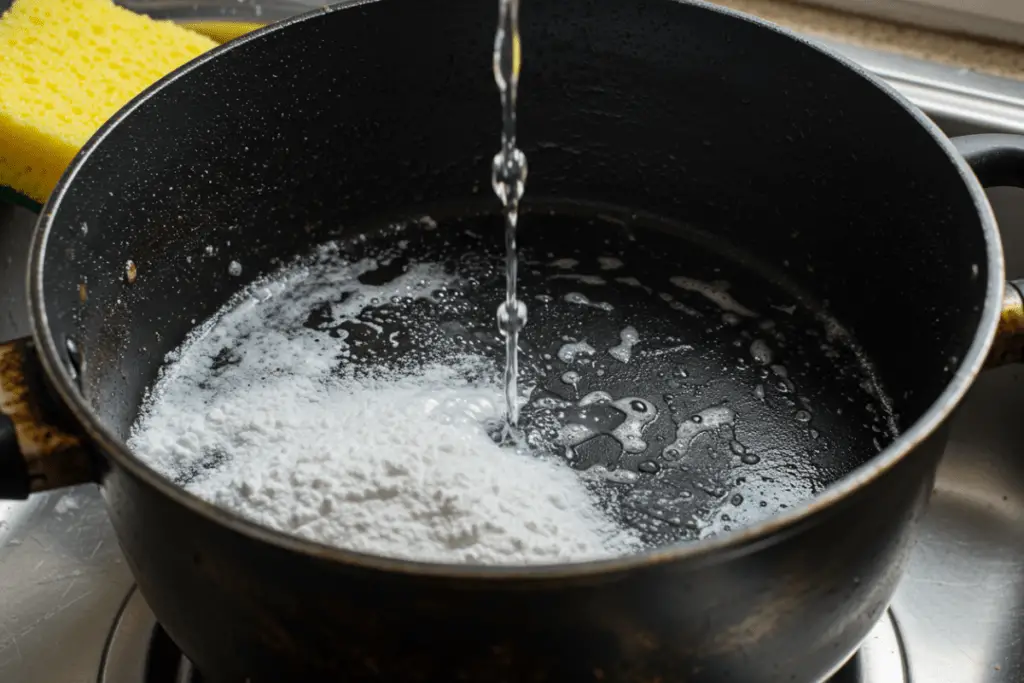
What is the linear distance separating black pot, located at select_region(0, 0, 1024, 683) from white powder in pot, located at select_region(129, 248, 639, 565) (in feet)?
0.12

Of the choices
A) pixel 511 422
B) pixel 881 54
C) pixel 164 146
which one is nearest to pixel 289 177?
pixel 164 146

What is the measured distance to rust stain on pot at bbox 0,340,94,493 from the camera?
1.41 feet

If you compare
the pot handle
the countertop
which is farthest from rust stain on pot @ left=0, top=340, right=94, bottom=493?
the countertop

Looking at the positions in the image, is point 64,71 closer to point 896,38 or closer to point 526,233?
point 526,233

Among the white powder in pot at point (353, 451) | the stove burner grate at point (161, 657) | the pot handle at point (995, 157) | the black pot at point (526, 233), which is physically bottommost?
the stove burner grate at point (161, 657)

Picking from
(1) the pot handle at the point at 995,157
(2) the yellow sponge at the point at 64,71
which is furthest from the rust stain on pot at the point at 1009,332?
(2) the yellow sponge at the point at 64,71

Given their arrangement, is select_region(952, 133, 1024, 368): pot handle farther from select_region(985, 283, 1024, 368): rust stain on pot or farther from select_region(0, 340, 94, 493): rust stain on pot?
select_region(0, 340, 94, 493): rust stain on pot

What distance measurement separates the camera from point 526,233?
81 centimetres

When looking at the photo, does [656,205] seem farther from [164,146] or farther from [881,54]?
[164,146]

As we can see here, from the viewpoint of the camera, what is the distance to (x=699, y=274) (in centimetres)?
78

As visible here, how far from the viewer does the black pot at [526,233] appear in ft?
1.19

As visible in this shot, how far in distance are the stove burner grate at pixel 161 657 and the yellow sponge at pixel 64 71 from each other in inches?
11.7

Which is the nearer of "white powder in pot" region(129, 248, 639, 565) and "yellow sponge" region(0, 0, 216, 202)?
"white powder in pot" region(129, 248, 639, 565)

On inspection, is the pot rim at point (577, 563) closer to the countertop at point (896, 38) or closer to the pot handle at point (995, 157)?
the pot handle at point (995, 157)
